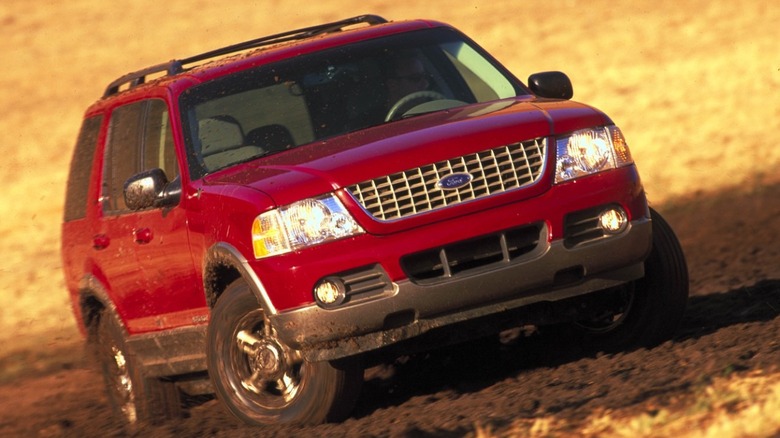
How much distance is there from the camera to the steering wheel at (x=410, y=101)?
716 cm

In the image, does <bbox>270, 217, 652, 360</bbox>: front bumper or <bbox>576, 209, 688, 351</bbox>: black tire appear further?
<bbox>576, 209, 688, 351</bbox>: black tire

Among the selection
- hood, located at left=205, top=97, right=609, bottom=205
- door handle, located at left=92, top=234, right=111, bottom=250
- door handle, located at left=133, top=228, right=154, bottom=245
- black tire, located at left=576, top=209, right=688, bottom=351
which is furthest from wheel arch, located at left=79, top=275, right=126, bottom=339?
black tire, located at left=576, top=209, right=688, bottom=351

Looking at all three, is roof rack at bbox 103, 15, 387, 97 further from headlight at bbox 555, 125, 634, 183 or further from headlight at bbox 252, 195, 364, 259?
headlight at bbox 252, 195, 364, 259

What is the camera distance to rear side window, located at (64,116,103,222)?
854 centimetres

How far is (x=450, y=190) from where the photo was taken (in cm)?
616

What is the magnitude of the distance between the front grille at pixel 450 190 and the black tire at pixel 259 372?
76cm

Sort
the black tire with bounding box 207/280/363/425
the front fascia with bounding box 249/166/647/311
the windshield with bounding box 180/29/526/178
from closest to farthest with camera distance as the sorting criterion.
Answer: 1. the front fascia with bounding box 249/166/647/311
2. the black tire with bounding box 207/280/363/425
3. the windshield with bounding box 180/29/526/178

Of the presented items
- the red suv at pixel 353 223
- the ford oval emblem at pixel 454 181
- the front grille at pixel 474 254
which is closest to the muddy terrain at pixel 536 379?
the red suv at pixel 353 223

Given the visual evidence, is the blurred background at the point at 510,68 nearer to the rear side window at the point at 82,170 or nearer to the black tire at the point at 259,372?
the rear side window at the point at 82,170

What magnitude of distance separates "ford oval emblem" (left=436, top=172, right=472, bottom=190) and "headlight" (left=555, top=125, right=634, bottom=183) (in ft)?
1.45

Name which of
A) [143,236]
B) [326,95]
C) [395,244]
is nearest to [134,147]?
[143,236]

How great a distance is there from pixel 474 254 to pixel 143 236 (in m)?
2.14

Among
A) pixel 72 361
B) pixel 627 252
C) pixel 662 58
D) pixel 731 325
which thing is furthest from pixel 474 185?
pixel 662 58

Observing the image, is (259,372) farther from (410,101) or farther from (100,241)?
(100,241)
